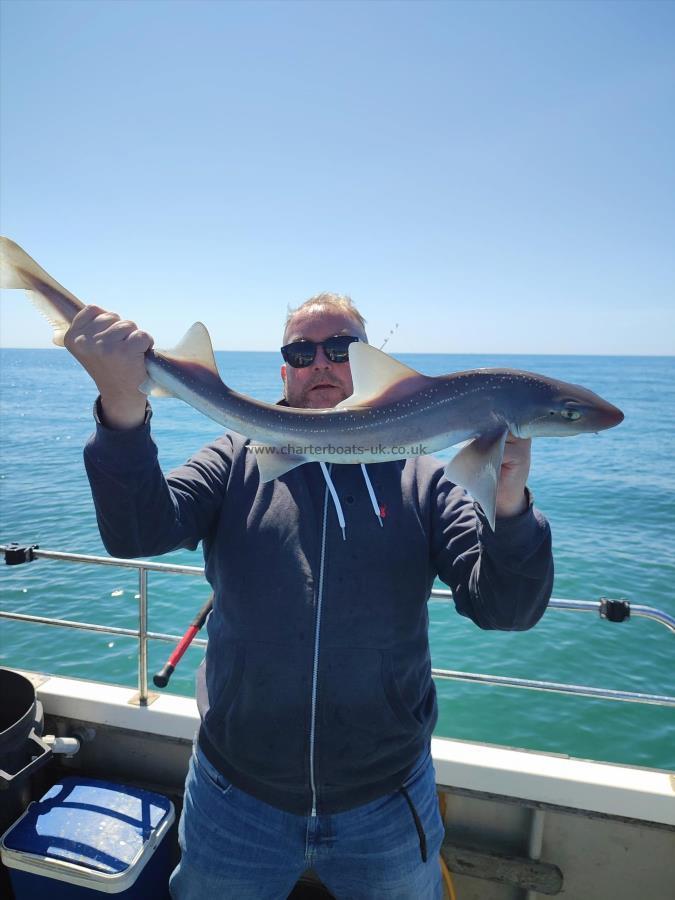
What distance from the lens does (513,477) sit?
7.79 feet

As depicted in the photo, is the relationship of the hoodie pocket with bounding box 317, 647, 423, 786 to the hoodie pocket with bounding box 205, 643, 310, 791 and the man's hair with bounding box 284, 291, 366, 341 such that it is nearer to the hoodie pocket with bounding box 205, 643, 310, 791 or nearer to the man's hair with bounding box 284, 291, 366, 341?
the hoodie pocket with bounding box 205, 643, 310, 791

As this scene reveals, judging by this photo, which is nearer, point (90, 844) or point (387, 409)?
point (387, 409)

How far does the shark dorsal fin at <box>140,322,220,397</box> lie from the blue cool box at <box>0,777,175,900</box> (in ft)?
8.96

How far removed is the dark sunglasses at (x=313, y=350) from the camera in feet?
10.2

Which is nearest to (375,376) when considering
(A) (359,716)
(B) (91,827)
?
(A) (359,716)

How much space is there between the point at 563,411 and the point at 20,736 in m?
3.57

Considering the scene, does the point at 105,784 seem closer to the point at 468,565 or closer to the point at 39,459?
the point at 468,565

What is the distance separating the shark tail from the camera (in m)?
2.27

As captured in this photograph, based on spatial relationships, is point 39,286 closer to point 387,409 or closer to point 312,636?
point 387,409

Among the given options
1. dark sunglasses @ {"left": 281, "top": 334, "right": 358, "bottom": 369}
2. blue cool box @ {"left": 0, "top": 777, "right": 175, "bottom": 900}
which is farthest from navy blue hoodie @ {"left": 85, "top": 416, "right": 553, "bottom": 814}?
blue cool box @ {"left": 0, "top": 777, "right": 175, "bottom": 900}

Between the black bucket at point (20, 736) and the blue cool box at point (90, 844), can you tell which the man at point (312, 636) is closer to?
the blue cool box at point (90, 844)

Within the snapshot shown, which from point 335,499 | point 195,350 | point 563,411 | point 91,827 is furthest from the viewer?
point 91,827

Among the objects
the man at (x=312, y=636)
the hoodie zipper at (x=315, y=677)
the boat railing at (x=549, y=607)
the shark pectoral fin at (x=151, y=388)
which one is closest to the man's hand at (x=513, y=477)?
the man at (x=312, y=636)

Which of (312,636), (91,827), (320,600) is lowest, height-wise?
(91,827)
